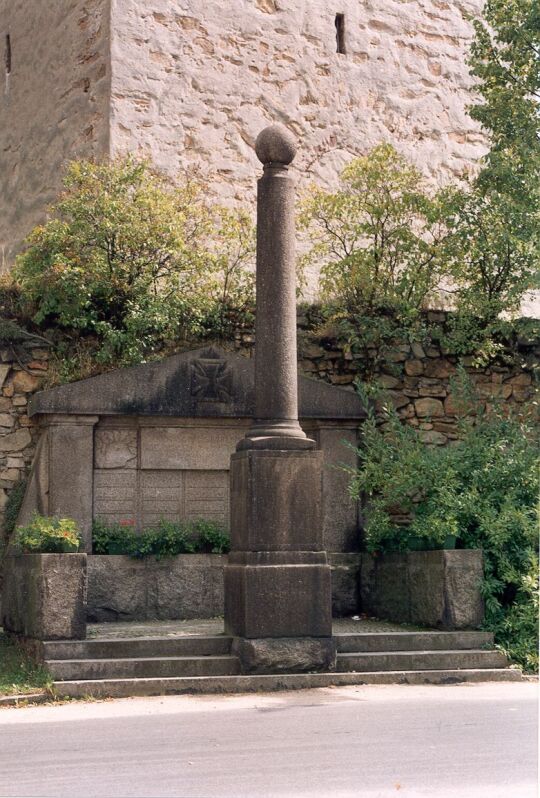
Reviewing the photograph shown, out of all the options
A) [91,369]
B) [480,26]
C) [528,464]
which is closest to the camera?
[528,464]

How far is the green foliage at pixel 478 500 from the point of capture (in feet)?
31.9

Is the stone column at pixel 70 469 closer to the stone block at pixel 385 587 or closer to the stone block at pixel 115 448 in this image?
the stone block at pixel 115 448

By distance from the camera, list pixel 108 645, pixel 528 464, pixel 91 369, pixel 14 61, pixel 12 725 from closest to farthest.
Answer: pixel 12 725 → pixel 108 645 → pixel 528 464 → pixel 91 369 → pixel 14 61

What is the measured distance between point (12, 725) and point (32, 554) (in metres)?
2.22

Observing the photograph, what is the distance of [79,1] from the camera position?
1430 centimetres

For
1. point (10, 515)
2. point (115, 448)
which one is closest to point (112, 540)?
point (115, 448)

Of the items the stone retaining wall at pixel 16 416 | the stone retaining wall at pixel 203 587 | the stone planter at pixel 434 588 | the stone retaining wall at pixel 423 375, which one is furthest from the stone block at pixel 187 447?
the stone planter at pixel 434 588

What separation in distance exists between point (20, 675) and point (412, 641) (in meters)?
3.06

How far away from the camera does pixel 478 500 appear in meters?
10.2

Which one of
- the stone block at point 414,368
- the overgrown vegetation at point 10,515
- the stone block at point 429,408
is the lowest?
the overgrown vegetation at point 10,515

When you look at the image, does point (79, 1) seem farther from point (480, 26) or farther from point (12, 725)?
point (12, 725)

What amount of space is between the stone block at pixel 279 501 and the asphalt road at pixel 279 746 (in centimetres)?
117

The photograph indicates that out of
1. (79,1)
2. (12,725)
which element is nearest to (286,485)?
(12,725)

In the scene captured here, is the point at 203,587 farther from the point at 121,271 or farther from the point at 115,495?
the point at 121,271
